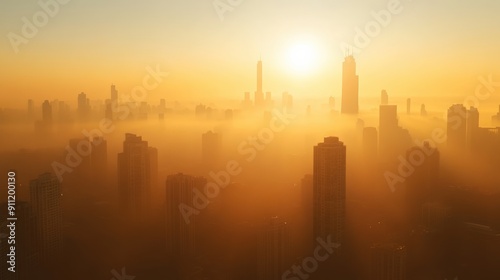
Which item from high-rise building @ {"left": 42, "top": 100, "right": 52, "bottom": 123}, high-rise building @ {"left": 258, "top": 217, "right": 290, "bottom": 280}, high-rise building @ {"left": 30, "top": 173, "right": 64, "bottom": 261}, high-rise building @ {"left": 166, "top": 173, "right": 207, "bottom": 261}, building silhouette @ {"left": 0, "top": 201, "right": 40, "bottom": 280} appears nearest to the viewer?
building silhouette @ {"left": 0, "top": 201, "right": 40, "bottom": 280}

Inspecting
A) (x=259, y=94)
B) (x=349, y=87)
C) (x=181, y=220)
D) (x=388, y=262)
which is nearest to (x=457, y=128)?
(x=349, y=87)

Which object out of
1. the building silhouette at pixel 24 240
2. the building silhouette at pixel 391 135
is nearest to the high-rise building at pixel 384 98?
the building silhouette at pixel 391 135

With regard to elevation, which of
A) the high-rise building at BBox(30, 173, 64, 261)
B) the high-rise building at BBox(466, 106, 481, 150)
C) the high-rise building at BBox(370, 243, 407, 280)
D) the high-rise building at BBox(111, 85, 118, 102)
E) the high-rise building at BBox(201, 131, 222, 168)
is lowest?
the high-rise building at BBox(370, 243, 407, 280)

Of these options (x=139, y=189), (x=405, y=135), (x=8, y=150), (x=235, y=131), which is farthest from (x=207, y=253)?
(x=405, y=135)

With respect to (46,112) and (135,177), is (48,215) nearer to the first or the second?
(46,112)

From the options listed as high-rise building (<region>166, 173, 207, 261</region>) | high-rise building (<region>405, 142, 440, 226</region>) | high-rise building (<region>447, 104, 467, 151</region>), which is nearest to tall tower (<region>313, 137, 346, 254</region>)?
high-rise building (<region>405, 142, 440, 226</region>)

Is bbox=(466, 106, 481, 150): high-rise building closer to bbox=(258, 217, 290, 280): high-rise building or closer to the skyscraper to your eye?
the skyscraper
